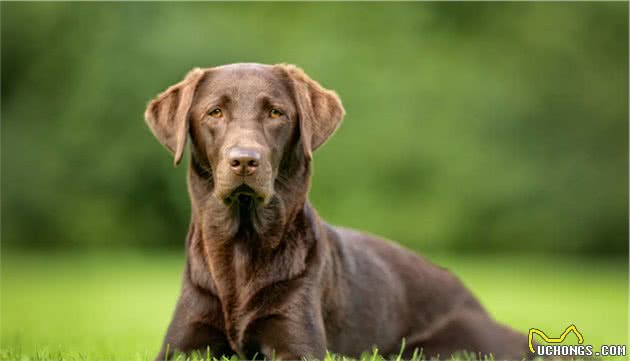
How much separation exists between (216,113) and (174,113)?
33 centimetres

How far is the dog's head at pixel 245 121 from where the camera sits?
459cm

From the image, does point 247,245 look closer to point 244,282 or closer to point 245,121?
point 244,282

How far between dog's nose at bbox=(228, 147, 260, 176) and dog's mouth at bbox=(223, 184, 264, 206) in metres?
0.11

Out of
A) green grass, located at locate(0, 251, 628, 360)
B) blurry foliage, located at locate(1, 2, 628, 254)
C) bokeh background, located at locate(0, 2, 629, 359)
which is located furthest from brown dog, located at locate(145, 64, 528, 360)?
blurry foliage, located at locate(1, 2, 628, 254)

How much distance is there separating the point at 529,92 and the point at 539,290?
6.50 m

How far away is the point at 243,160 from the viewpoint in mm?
4492

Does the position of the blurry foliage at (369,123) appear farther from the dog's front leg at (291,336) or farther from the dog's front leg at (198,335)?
the dog's front leg at (291,336)

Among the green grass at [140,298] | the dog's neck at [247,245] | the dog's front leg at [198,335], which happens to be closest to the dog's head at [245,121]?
the dog's neck at [247,245]

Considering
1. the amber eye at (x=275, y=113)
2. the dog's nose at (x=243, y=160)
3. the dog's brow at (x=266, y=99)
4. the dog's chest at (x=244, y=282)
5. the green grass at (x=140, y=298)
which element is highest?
the dog's brow at (x=266, y=99)

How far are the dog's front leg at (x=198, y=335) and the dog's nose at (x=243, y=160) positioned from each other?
794mm

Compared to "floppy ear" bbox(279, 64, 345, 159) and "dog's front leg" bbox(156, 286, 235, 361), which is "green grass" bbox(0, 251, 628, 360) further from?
"floppy ear" bbox(279, 64, 345, 159)

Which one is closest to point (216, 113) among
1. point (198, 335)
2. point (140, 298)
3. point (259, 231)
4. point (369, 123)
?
point (259, 231)

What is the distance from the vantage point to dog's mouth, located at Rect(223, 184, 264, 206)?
183 inches

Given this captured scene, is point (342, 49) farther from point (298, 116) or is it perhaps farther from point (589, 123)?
point (298, 116)
